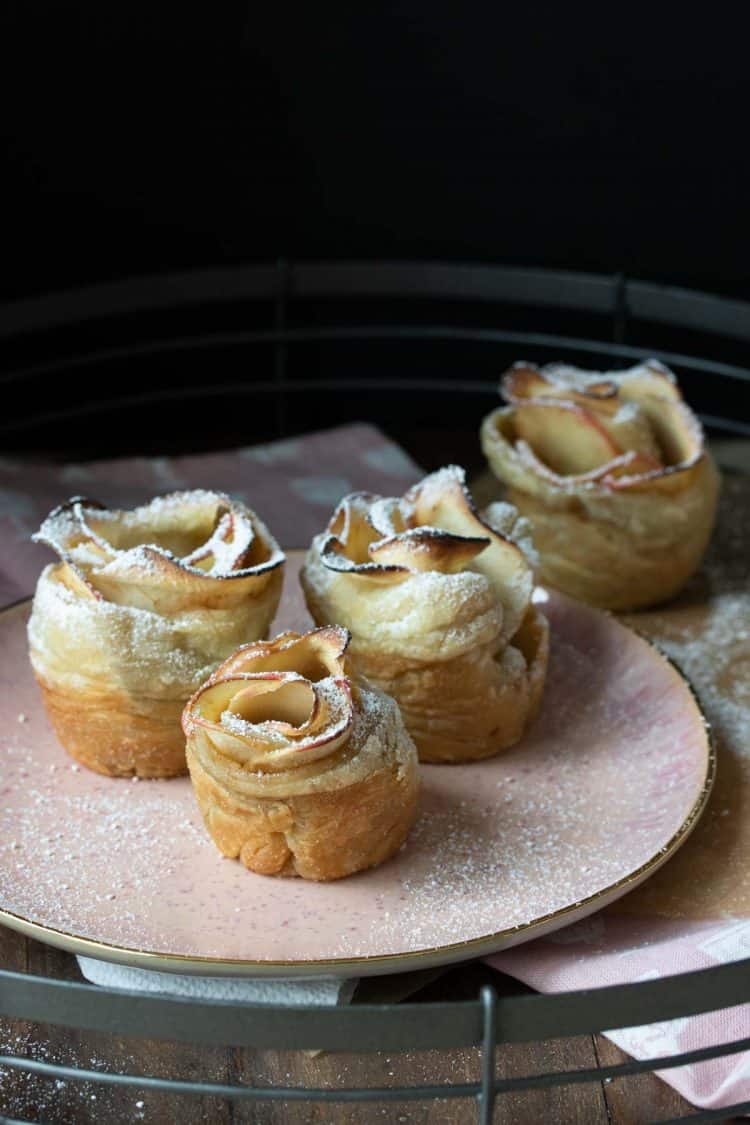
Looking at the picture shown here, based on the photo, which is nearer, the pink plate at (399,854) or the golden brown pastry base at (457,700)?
the pink plate at (399,854)

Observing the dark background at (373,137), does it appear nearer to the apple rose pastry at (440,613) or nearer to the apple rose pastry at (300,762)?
the apple rose pastry at (440,613)

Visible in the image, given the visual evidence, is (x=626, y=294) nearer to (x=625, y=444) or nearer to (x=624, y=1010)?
(x=625, y=444)

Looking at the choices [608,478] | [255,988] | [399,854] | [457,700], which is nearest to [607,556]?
[608,478]

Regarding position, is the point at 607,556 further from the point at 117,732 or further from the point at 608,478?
the point at 117,732

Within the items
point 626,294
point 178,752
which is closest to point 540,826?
point 178,752

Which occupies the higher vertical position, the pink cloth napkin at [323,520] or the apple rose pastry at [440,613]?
the apple rose pastry at [440,613]

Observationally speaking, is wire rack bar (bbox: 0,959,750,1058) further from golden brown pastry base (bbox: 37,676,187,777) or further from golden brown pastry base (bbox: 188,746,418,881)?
golden brown pastry base (bbox: 37,676,187,777)

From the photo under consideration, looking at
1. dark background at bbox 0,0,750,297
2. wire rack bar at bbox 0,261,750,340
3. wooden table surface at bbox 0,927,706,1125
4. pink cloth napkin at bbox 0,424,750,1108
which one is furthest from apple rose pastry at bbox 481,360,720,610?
dark background at bbox 0,0,750,297

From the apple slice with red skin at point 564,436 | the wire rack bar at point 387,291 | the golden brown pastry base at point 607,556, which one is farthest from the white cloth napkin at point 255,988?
the wire rack bar at point 387,291
